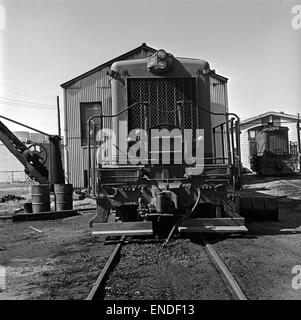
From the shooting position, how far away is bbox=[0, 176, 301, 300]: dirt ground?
4293mm

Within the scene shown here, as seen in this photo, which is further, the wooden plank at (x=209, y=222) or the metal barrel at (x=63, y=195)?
the metal barrel at (x=63, y=195)

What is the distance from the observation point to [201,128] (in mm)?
7816

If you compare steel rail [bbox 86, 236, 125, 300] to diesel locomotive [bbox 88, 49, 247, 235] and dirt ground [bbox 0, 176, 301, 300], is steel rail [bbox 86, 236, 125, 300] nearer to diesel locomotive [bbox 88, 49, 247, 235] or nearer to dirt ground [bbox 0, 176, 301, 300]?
dirt ground [bbox 0, 176, 301, 300]

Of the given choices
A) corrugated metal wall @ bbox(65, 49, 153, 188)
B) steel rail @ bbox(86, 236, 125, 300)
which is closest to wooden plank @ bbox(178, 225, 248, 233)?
steel rail @ bbox(86, 236, 125, 300)

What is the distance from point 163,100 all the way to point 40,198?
5463mm

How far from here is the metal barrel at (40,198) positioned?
1143cm

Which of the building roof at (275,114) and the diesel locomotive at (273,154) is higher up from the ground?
the building roof at (275,114)

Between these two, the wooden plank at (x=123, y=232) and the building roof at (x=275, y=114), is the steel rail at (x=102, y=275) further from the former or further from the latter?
the building roof at (x=275, y=114)

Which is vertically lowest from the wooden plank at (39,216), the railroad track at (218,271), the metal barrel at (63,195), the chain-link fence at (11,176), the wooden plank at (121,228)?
the railroad track at (218,271)

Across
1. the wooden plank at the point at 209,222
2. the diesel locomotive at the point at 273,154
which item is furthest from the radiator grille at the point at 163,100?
the diesel locomotive at the point at 273,154

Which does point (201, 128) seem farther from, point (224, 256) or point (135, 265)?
point (135, 265)

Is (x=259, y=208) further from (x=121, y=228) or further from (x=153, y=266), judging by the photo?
(x=153, y=266)

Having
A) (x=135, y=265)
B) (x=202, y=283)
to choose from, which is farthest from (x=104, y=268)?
(x=202, y=283)

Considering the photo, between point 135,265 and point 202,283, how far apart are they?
1.17 m
